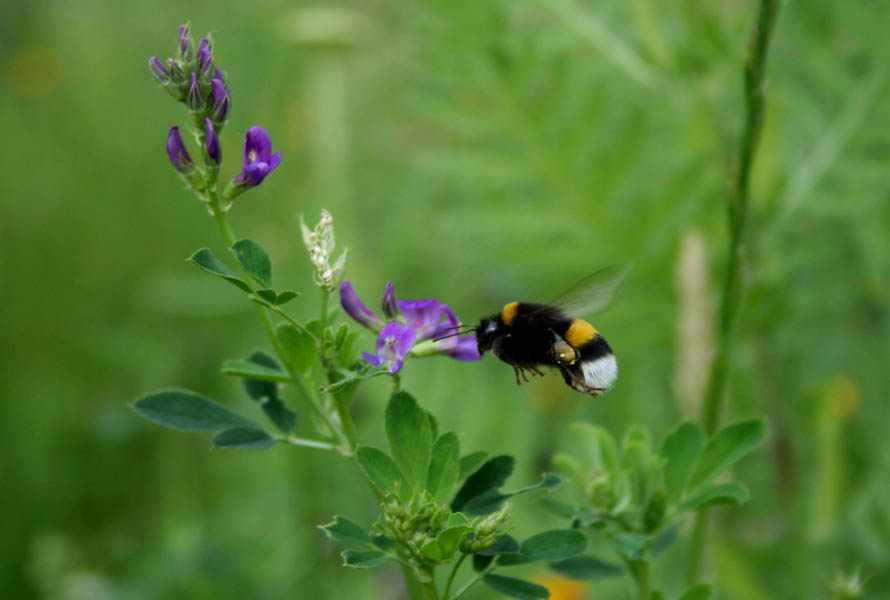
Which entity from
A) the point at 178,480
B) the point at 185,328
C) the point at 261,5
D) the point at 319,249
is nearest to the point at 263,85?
the point at 261,5

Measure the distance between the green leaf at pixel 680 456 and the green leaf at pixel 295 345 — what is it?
39 centimetres

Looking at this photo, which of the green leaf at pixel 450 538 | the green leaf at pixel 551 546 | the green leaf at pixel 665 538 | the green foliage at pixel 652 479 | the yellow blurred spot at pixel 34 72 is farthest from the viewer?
the yellow blurred spot at pixel 34 72

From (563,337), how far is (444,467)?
33 centimetres

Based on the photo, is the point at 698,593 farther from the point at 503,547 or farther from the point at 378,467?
the point at 378,467

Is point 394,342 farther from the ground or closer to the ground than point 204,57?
closer to the ground

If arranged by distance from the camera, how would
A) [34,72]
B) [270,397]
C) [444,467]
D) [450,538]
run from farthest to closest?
Result: [34,72] → [270,397] → [444,467] → [450,538]

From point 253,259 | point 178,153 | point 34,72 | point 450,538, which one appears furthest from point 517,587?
point 34,72

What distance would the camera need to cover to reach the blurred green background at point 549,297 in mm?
1874

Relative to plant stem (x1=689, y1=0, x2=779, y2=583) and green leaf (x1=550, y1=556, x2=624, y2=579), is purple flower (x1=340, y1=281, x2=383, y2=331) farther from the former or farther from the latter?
plant stem (x1=689, y1=0, x2=779, y2=583)

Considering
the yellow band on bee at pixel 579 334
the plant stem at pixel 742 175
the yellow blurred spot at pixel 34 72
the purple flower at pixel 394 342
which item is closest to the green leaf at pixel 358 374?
the purple flower at pixel 394 342

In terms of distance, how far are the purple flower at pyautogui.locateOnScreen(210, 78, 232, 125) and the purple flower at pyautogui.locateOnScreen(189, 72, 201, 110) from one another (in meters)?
0.01

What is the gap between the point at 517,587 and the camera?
0.86 meters

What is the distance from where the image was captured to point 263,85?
4195 mm

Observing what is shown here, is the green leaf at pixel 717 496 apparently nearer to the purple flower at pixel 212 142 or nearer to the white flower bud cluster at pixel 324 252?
the white flower bud cluster at pixel 324 252
